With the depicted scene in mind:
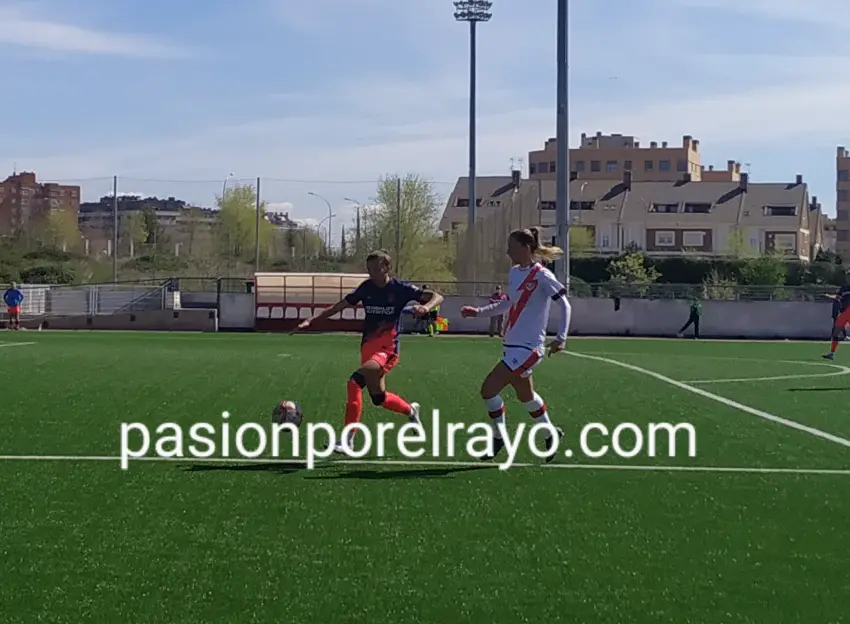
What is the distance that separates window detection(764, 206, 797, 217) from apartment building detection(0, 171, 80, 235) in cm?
5500

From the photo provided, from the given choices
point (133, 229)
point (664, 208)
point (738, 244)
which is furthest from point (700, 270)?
point (133, 229)

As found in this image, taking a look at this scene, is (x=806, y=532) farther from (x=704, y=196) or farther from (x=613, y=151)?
(x=613, y=151)

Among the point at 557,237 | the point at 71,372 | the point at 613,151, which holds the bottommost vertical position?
the point at 71,372

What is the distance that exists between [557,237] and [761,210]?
72.2m

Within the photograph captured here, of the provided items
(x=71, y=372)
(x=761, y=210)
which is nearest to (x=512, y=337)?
(x=71, y=372)

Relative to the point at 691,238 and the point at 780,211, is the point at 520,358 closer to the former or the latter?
the point at 691,238

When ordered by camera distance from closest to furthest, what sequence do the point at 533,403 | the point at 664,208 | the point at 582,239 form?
the point at 533,403
the point at 582,239
the point at 664,208

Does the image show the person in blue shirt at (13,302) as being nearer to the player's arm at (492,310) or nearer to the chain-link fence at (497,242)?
the chain-link fence at (497,242)

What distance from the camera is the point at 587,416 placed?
13133mm

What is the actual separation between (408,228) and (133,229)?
2134 centimetres

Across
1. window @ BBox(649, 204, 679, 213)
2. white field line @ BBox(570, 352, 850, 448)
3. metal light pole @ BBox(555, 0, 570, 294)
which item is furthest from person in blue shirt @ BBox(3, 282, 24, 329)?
window @ BBox(649, 204, 679, 213)

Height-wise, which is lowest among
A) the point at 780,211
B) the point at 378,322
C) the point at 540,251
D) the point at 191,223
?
the point at 378,322

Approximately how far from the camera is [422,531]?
716 centimetres

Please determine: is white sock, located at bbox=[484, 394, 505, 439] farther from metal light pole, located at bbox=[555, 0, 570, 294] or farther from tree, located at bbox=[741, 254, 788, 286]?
tree, located at bbox=[741, 254, 788, 286]
